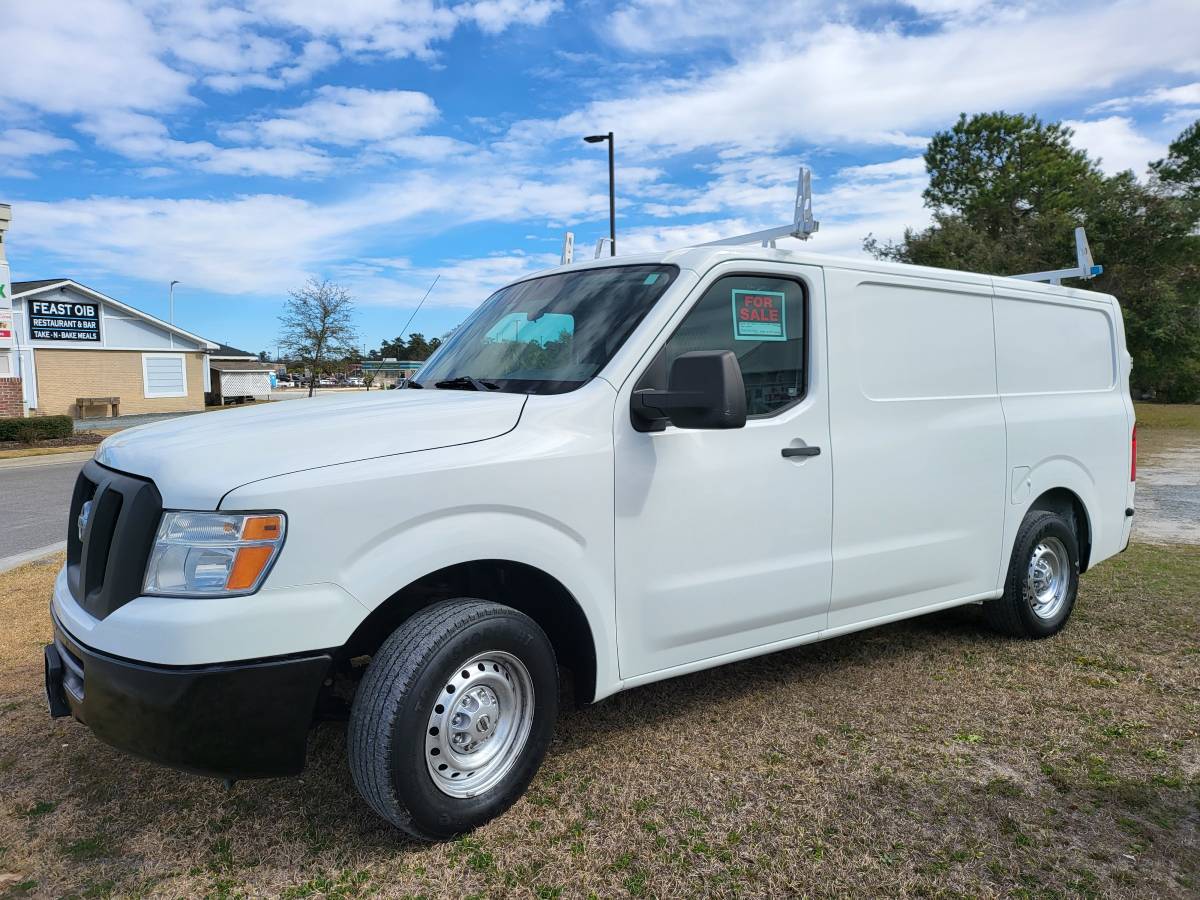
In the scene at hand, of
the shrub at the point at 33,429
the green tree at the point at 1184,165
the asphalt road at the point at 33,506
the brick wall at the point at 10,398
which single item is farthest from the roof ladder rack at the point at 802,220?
the green tree at the point at 1184,165

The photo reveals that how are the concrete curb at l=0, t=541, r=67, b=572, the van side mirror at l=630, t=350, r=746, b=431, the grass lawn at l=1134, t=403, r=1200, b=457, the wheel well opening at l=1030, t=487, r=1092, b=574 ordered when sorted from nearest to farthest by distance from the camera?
the van side mirror at l=630, t=350, r=746, b=431, the wheel well opening at l=1030, t=487, r=1092, b=574, the concrete curb at l=0, t=541, r=67, b=572, the grass lawn at l=1134, t=403, r=1200, b=457

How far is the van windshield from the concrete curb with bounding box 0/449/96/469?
1737 cm

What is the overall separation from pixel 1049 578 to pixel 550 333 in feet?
11.6

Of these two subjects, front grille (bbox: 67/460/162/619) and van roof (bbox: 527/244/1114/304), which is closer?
front grille (bbox: 67/460/162/619)

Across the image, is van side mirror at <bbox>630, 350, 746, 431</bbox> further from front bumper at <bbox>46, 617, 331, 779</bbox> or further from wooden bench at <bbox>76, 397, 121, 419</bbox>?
wooden bench at <bbox>76, 397, 121, 419</bbox>

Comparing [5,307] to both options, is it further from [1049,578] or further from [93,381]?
[1049,578]

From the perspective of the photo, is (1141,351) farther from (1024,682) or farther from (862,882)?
(862,882)

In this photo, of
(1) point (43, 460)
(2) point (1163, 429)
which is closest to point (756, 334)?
(1) point (43, 460)

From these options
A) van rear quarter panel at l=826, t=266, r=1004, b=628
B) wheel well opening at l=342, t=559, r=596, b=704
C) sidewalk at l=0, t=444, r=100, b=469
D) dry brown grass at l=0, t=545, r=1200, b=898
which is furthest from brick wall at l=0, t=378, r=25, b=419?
van rear quarter panel at l=826, t=266, r=1004, b=628

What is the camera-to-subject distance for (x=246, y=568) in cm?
246

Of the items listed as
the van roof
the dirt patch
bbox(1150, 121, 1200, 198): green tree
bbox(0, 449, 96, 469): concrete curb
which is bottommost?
the dirt patch

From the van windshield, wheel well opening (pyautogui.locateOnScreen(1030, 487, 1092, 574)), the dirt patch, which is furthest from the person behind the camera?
the dirt patch

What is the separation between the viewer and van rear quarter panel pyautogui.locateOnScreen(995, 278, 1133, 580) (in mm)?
4746

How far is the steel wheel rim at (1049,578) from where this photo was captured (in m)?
5.02
